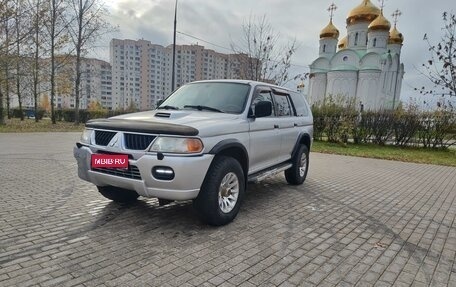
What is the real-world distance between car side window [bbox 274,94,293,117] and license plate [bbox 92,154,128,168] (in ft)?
9.67

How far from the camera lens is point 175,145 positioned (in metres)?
3.36

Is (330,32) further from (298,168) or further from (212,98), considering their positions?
(212,98)

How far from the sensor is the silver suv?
132 inches

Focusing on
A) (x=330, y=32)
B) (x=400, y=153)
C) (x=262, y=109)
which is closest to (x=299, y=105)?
(x=262, y=109)

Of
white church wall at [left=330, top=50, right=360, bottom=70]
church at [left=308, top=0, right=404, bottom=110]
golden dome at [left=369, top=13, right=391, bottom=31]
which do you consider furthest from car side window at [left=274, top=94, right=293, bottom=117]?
golden dome at [left=369, top=13, right=391, bottom=31]

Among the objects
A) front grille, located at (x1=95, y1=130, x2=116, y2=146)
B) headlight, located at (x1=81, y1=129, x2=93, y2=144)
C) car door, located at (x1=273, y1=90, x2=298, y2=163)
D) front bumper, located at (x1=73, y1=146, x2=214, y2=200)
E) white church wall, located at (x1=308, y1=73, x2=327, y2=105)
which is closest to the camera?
front bumper, located at (x1=73, y1=146, x2=214, y2=200)

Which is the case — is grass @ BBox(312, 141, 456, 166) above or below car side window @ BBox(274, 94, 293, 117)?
below

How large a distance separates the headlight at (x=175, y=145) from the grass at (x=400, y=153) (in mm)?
11651

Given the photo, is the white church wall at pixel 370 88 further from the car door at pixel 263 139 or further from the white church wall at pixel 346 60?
the car door at pixel 263 139

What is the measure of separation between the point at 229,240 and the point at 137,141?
159 centimetres

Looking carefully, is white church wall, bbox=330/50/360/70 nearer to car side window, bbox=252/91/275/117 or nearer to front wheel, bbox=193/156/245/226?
car side window, bbox=252/91/275/117

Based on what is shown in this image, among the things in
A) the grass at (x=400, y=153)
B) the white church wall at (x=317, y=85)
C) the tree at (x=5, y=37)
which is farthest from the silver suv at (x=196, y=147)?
the white church wall at (x=317, y=85)

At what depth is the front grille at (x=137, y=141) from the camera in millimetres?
3455

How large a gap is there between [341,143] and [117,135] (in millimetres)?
15716
